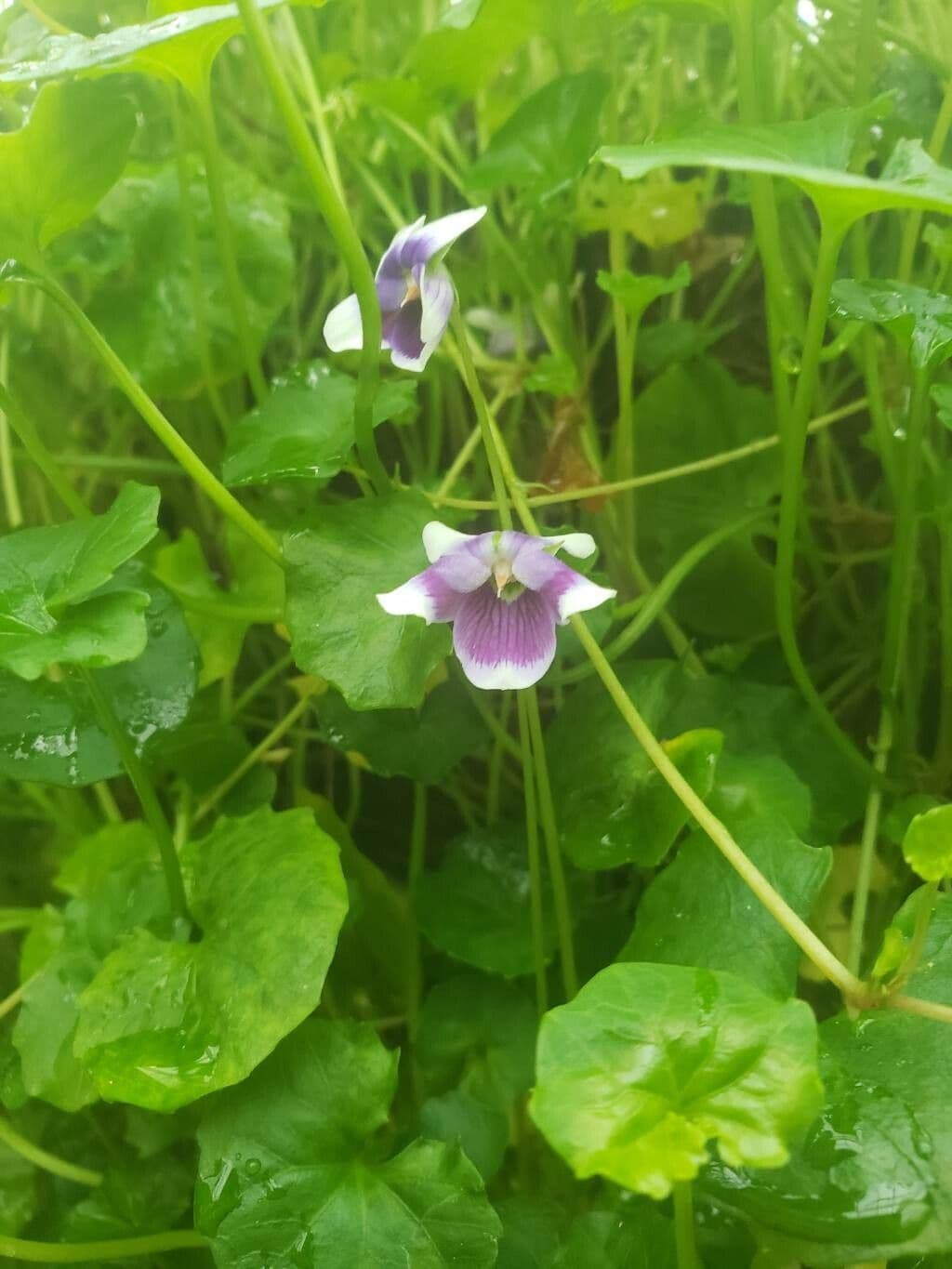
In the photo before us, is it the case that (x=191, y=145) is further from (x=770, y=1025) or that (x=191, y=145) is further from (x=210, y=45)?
(x=770, y=1025)

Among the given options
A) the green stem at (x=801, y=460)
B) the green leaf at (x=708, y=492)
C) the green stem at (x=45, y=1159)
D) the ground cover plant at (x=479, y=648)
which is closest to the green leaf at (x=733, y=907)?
the ground cover plant at (x=479, y=648)

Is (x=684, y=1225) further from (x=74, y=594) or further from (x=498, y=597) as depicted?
(x=74, y=594)

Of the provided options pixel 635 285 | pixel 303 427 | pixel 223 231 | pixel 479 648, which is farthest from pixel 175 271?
pixel 479 648

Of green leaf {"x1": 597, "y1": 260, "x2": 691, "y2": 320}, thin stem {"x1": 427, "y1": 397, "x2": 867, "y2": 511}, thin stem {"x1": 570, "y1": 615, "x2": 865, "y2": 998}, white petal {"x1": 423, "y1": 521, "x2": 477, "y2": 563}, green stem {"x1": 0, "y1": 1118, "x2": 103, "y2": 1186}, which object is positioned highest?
green leaf {"x1": 597, "y1": 260, "x2": 691, "y2": 320}

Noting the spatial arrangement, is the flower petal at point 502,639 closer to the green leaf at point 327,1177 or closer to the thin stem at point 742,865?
the thin stem at point 742,865

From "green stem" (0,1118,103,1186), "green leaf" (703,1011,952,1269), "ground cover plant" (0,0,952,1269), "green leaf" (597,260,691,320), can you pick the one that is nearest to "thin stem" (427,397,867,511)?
"ground cover plant" (0,0,952,1269)

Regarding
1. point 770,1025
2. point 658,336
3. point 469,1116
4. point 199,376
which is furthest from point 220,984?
point 658,336

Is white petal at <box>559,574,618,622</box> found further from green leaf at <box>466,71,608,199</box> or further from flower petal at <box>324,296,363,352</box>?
green leaf at <box>466,71,608,199</box>
